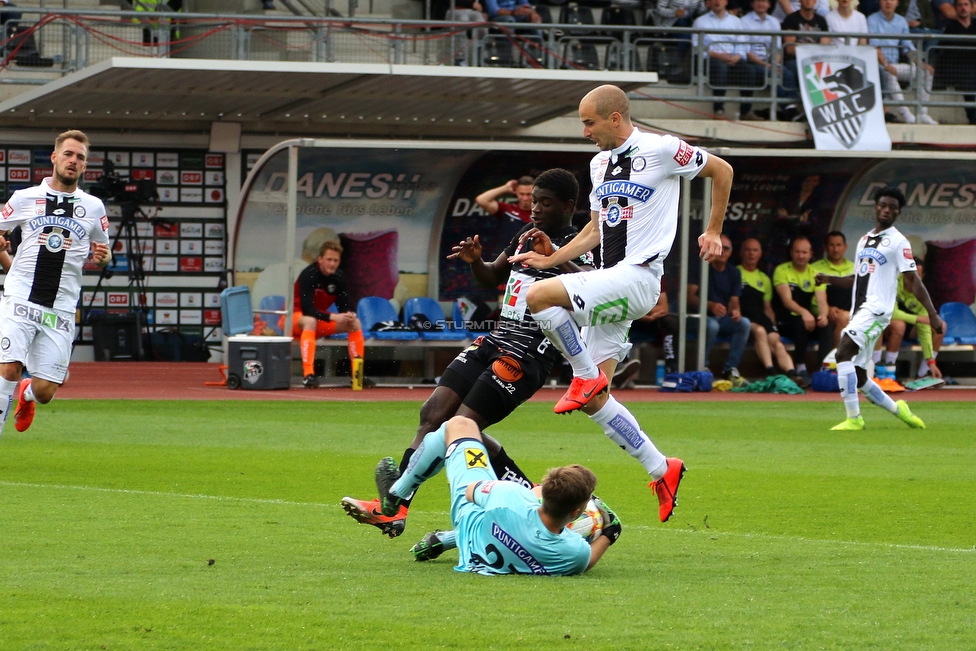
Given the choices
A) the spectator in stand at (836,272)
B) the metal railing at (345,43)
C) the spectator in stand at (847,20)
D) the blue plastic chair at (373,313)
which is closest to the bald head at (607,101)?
the blue plastic chair at (373,313)

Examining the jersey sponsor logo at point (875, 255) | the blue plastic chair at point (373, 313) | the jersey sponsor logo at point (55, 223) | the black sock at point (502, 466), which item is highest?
the jersey sponsor logo at point (55, 223)

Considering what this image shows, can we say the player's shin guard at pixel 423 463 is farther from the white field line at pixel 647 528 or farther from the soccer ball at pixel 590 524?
the white field line at pixel 647 528

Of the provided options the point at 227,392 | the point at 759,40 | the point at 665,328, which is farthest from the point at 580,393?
the point at 759,40

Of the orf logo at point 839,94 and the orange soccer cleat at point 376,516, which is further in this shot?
the orf logo at point 839,94

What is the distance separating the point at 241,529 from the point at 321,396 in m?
10.6

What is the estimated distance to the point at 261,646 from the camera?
467 centimetres

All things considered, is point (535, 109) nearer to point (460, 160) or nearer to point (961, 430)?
point (460, 160)

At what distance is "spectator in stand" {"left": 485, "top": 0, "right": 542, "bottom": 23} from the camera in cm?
2436

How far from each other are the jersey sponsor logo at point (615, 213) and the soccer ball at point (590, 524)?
187 centimetres

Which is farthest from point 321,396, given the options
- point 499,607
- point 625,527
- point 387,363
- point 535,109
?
point 499,607

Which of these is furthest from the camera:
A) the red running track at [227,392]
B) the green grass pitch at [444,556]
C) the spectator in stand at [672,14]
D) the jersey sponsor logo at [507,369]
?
the spectator in stand at [672,14]

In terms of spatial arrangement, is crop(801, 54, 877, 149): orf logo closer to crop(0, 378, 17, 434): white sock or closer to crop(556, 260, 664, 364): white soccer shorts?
crop(0, 378, 17, 434): white sock

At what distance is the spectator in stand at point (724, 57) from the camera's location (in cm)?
2480

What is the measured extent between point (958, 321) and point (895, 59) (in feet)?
19.4
